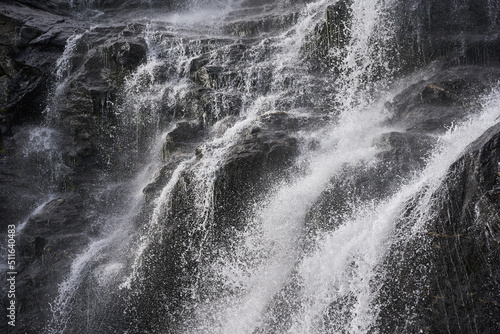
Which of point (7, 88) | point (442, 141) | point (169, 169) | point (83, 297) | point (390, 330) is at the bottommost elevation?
point (83, 297)

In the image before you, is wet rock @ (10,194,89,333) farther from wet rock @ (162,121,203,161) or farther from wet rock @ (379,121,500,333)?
wet rock @ (379,121,500,333)

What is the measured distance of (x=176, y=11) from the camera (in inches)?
628

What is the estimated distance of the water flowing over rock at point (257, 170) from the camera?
5.22 meters

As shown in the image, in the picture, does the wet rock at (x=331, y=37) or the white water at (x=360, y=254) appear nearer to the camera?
the white water at (x=360, y=254)

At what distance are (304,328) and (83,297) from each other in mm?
4685

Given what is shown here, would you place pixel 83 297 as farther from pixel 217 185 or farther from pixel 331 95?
pixel 331 95

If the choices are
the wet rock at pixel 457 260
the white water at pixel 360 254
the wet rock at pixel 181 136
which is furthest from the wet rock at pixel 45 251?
the wet rock at pixel 457 260

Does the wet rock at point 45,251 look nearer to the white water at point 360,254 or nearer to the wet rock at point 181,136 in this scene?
the wet rock at point 181,136

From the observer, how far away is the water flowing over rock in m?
5.22

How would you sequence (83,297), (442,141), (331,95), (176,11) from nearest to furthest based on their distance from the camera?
(442,141)
(83,297)
(331,95)
(176,11)

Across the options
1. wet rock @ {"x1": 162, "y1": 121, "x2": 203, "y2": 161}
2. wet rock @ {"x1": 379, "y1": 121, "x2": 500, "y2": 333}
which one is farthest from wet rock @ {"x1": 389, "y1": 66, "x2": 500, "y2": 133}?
wet rock @ {"x1": 162, "y1": 121, "x2": 203, "y2": 161}

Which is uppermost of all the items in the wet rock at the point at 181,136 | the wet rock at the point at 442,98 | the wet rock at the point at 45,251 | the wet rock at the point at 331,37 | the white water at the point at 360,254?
the wet rock at the point at 331,37

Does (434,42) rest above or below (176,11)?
below

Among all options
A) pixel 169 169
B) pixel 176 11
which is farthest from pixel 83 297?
pixel 176 11
